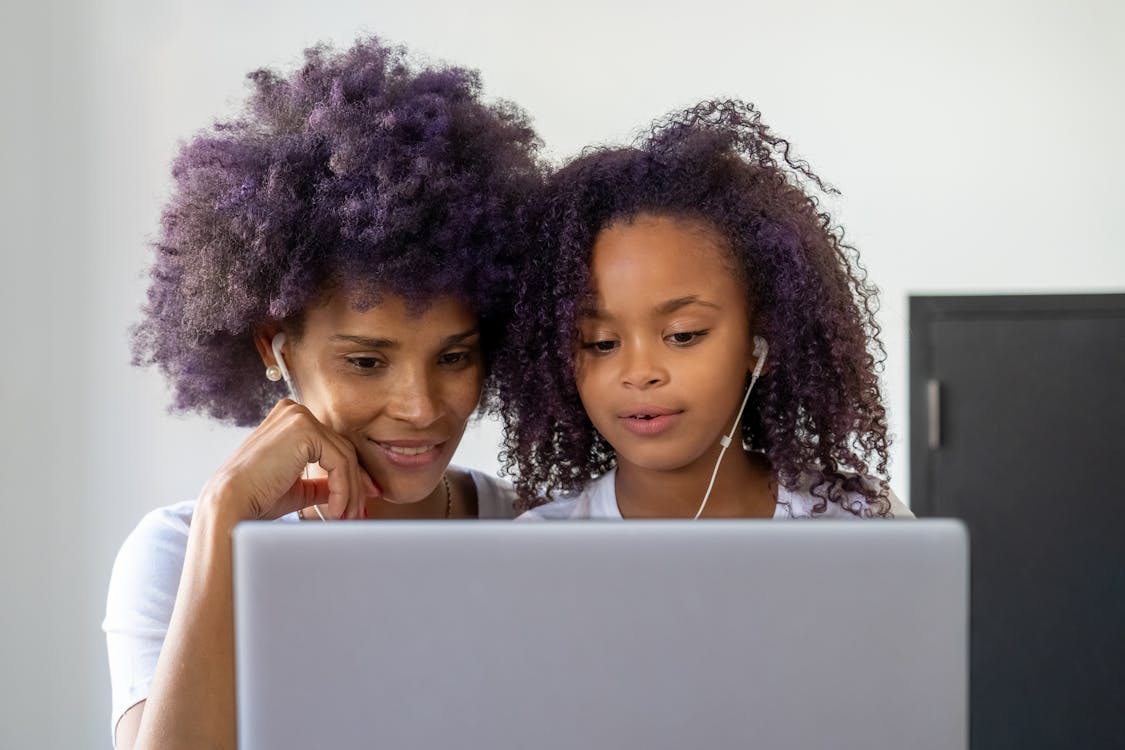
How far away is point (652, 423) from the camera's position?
140 cm

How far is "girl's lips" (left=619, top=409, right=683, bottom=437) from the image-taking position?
140cm

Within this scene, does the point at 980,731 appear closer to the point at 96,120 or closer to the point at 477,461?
the point at 477,461

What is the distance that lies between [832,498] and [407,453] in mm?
575

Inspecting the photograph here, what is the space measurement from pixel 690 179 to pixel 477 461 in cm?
178

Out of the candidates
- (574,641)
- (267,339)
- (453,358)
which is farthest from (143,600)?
(574,641)

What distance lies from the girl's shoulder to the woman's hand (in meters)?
0.56

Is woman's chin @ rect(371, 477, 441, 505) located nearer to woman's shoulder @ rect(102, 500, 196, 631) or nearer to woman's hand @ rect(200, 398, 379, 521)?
woman's hand @ rect(200, 398, 379, 521)

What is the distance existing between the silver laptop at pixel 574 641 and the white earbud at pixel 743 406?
0.87 metres

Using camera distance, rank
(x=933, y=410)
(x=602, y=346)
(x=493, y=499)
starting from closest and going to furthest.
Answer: (x=602, y=346), (x=493, y=499), (x=933, y=410)

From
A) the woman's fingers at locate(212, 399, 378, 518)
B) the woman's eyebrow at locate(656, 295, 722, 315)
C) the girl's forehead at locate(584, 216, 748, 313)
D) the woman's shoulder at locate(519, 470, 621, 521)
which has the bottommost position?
the woman's shoulder at locate(519, 470, 621, 521)

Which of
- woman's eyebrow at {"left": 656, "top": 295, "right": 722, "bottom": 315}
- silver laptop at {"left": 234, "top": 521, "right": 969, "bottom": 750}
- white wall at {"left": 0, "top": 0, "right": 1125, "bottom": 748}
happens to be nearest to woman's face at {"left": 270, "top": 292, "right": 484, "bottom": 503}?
woman's eyebrow at {"left": 656, "top": 295, "right": 722, "bottom": 315}

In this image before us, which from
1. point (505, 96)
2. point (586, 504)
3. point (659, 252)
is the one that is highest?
point (505, 96)

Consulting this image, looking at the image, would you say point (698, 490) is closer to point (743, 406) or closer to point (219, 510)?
point (743, 406)

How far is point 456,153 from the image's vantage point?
1448mm
